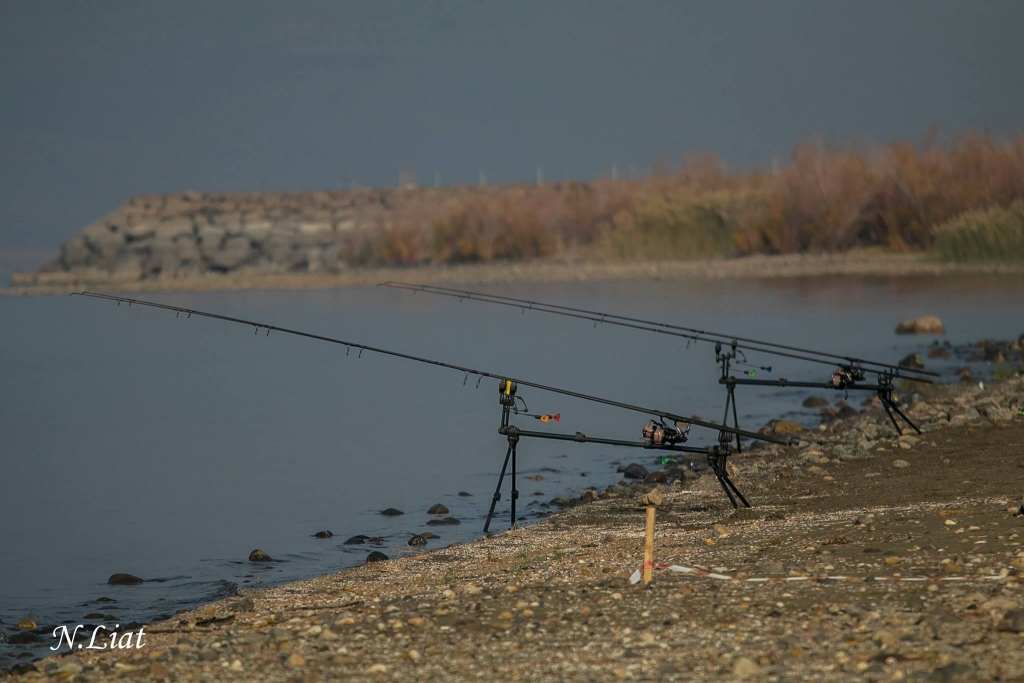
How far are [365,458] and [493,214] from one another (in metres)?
31.1

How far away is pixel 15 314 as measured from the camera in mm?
40469

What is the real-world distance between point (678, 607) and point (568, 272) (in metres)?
34.4

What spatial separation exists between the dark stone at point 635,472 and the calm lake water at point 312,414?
326 millimetres

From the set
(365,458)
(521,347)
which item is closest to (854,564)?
(365,458)

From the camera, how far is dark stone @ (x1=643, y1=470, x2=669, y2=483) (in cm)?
1182

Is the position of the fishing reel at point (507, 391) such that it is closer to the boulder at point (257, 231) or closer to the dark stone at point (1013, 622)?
the dark stone at point (1013, 622)

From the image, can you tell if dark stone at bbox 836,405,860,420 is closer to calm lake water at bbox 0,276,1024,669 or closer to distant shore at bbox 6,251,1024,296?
calm lake water at bbox 0,276,1024,669

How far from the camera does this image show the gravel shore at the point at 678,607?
5488mm

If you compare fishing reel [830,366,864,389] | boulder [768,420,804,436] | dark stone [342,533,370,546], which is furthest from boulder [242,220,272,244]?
dark stone [342,533,370,546]

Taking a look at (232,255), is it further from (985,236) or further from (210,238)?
(985,236)

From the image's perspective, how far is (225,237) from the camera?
5484 centimetres

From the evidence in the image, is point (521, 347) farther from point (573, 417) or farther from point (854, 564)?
point (854, 564)

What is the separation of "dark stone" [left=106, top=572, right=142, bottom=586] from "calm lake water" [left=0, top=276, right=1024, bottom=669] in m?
0.10

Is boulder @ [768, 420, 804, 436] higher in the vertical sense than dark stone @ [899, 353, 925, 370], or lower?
lower
